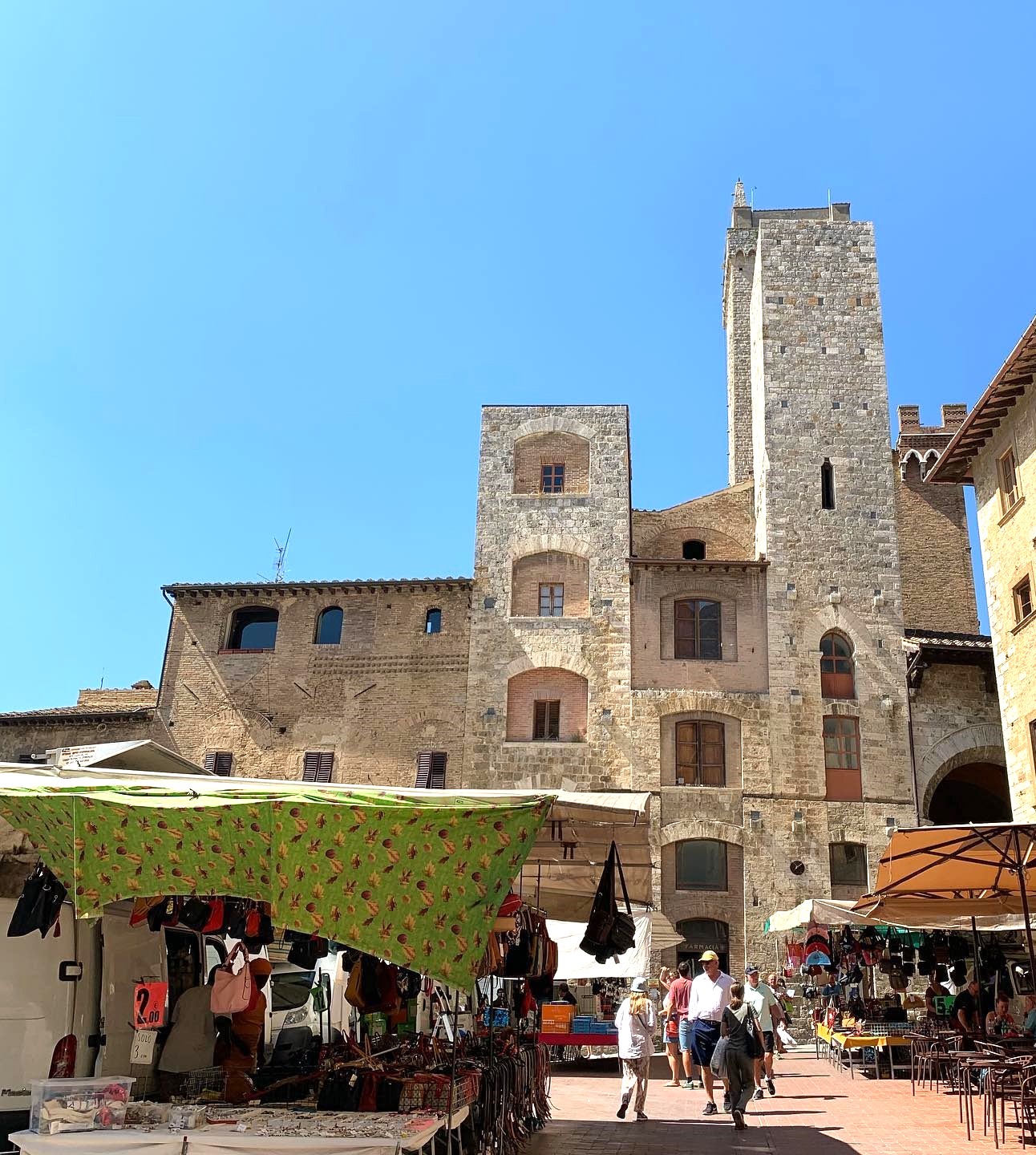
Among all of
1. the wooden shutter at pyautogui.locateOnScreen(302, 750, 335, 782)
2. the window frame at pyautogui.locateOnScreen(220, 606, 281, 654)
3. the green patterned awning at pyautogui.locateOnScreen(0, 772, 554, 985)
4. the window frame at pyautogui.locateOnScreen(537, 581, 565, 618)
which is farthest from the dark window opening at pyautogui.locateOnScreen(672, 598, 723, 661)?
the green patterned awning at pyautogui.locateOnScreen(0, 772, 554, 985)

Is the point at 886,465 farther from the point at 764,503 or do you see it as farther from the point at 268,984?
the point at 268,984

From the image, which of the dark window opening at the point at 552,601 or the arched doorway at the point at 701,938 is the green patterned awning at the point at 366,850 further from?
the dark window opening at the point at 552,601

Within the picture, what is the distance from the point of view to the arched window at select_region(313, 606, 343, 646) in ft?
87.3

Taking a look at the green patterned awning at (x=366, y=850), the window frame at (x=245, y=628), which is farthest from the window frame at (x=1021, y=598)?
the window frame at (x=245, y=628)

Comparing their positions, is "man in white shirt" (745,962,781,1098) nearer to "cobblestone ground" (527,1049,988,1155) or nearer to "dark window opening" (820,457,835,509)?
"cobblestone ground" (527,1049,988,1155)

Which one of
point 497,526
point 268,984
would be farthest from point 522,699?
point 268,984

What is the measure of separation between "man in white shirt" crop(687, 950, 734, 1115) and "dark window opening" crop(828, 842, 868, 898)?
11900 millimetres

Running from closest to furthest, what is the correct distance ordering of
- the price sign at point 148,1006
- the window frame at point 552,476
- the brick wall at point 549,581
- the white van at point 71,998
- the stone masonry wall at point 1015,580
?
the white van at point 71,998, the price sign at point 148,1006, the stone masonry wall at point 1015,580, the brick wall at point 549,581, the window frame at point 552,476

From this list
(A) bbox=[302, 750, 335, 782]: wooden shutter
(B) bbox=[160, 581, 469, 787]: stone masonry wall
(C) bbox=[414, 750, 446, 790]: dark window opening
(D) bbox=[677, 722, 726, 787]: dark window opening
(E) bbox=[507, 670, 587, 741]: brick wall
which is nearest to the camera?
(D) bbox=[677, 722, 726, 787]: dark window opening

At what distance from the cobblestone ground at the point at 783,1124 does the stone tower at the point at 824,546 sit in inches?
347

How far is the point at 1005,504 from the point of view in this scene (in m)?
19.8

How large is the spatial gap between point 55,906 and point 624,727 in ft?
60.1

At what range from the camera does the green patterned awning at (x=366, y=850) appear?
21.0ft

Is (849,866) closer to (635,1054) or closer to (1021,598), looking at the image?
(1021,598)
